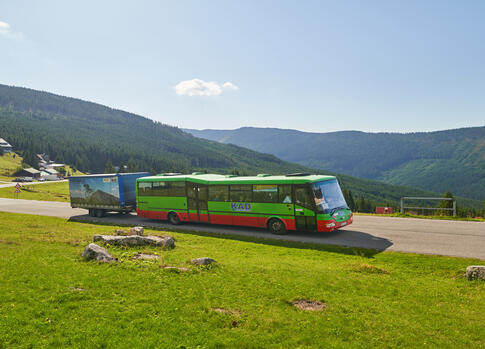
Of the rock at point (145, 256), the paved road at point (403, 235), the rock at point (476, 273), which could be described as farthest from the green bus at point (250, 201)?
the rock at point (145, 256)

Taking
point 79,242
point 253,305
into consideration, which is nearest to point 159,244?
point 79,242

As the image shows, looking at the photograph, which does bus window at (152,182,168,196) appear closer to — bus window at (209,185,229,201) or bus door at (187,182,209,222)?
bus door at (187,182,209,222)

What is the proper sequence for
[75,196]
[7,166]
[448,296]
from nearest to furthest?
[448,296]
[75,196]
[7,166]

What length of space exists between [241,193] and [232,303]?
1437 centimetres

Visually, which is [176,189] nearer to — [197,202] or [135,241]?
[197,202]

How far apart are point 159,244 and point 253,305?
835cm

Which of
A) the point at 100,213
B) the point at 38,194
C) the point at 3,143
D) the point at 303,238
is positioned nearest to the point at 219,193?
the point at 303,238

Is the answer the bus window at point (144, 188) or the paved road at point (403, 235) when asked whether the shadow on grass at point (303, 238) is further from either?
the bus window at point (144, 188)

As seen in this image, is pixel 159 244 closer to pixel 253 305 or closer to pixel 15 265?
pixel 15 265

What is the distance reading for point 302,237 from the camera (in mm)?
19922

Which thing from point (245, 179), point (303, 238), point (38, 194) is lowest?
point (303, 238)

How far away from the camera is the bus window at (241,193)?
870 inches

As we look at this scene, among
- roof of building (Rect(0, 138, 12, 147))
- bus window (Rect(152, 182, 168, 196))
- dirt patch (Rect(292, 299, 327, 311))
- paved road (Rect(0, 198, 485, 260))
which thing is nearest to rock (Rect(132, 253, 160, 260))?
dirt patch (Rect(292, 299, 327, 311))

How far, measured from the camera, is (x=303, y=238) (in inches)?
772
